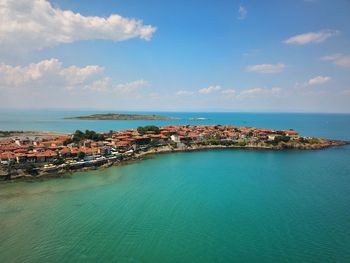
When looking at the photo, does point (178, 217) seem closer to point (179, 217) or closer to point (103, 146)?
point (179, 217)

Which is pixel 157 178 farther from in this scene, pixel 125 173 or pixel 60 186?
pixel 60 186

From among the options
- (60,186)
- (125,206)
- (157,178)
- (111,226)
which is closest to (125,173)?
(157,178)

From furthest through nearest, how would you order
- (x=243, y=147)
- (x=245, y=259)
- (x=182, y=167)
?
(x=243, y=147) < (x=182, y=167) < (x=245, y=259)

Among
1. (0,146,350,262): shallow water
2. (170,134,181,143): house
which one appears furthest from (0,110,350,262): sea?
(170,134,181,143): house

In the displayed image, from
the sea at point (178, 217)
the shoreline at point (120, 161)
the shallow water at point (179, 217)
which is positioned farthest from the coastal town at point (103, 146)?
the shallow water at point (179, 217)

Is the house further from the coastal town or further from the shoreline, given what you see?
the shoreline

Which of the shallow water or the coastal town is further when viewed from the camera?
the coastal town
